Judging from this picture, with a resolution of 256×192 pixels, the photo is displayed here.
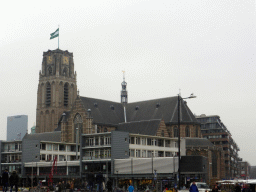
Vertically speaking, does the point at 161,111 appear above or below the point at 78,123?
above

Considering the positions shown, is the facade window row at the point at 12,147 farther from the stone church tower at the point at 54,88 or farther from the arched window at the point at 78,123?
the stone church tower at the point at 54,88

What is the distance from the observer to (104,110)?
343 ft

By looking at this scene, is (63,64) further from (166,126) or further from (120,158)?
(120,158)

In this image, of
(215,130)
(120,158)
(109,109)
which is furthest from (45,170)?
(215,130)

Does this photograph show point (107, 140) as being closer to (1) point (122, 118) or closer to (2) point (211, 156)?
(2) point (211, 156)

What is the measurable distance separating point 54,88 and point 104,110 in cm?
2987

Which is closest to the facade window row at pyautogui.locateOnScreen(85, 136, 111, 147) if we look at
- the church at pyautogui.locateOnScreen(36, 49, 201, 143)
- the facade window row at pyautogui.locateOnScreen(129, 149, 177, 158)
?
the facade window row at pyautogui.locateOnScreen(129, 149, 177, 158)

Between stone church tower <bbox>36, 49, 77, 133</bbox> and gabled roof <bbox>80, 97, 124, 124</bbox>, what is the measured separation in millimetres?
24101

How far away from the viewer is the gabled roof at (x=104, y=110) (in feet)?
330

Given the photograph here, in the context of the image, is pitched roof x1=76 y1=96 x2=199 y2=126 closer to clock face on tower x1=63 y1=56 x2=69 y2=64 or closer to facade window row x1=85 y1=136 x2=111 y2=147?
facade window row x1=85 y1=136 x2=111 y2=147

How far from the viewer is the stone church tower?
127438mm

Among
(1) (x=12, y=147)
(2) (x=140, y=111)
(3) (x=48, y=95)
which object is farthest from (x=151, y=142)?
(3) (x=48, y=95)

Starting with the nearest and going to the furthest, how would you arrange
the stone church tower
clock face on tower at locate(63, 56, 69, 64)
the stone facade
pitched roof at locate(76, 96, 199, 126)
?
the stone facade → pitched roof at locate(76, 96, 199, 126) → the stone church tower → clock face on tower at locate(63, 56, 69, 64)

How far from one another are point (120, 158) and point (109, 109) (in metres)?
33.2
